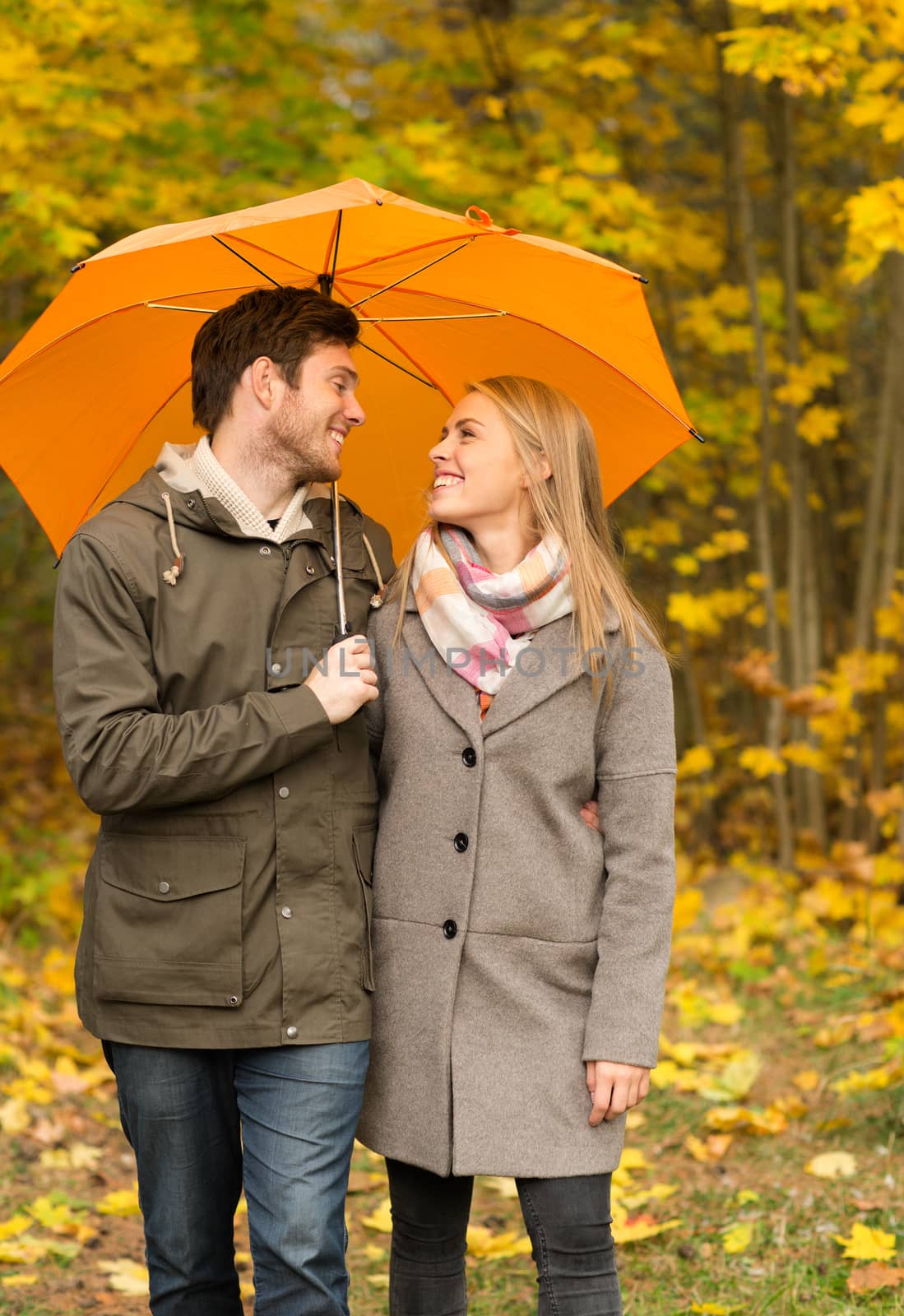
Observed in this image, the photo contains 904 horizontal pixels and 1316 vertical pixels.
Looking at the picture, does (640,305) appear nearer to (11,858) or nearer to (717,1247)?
(717,1247)

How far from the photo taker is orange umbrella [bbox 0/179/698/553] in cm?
250

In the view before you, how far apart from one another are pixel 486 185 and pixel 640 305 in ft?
10.6

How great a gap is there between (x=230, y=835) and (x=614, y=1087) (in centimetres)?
78

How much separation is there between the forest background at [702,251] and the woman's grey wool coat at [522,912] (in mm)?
2106

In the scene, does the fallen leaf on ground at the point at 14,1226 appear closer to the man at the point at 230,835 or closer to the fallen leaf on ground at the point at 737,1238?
the man at the point at 230,835

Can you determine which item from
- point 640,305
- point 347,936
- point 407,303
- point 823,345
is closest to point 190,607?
point 347,936

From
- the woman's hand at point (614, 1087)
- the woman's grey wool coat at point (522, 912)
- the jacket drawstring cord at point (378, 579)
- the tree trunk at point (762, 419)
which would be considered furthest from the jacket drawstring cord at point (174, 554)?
the tree trunk at point (762, 419)

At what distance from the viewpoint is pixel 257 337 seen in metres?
2.46

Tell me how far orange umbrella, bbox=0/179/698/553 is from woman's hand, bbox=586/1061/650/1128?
1154mm

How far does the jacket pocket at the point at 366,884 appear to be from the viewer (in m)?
2.40

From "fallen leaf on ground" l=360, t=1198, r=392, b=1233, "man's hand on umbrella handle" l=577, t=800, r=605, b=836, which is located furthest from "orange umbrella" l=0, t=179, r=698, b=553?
"fallen leaf on ground" l=360, t=1198, r=392, b=1233

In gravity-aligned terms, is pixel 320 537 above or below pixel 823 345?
below

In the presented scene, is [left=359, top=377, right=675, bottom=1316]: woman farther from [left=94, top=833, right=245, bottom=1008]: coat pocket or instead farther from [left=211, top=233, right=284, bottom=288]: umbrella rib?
[left=211, top=233, right=284, bottom=288]: umbrella rib

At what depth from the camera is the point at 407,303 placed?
2822 millimetres
